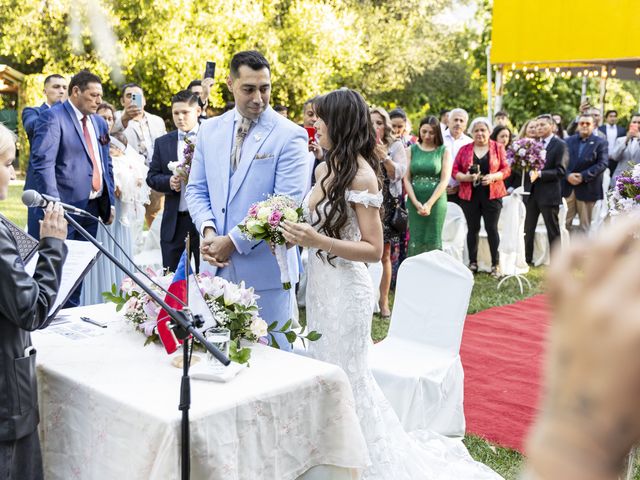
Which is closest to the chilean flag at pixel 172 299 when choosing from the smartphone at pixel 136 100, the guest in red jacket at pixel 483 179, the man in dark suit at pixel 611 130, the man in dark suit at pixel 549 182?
the smartphone at pixel 136 100

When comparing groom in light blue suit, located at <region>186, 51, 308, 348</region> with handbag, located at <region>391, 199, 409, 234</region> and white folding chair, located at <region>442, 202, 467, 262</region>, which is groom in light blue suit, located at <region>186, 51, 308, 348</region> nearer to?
handbag, located at <region>391, 199, 409, 234</region>

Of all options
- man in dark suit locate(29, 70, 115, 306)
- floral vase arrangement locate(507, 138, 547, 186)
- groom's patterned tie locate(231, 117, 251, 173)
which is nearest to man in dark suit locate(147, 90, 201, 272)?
man in dark suit locate(29, 70, 115, 306)

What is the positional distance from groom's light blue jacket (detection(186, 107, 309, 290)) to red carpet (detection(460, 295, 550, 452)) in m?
1.78

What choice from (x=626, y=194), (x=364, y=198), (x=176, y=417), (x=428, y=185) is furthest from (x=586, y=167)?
(x=176, y=417)

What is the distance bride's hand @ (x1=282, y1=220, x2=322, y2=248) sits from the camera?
3.57 m

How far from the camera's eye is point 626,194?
4273 mm

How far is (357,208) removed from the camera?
3713 millimetres

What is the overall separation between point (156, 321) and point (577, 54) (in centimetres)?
1304

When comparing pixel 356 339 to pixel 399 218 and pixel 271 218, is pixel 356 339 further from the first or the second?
pixel 399 218

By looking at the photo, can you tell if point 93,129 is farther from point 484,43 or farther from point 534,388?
point 484,43

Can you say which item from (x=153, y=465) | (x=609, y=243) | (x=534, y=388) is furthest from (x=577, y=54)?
(x=609, y=243)

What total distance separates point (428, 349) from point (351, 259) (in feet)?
4.30

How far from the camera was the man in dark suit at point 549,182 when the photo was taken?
9.80 metres

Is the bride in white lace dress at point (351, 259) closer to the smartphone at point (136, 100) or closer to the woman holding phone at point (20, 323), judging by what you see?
the woman holding phone at point (20, 323)
